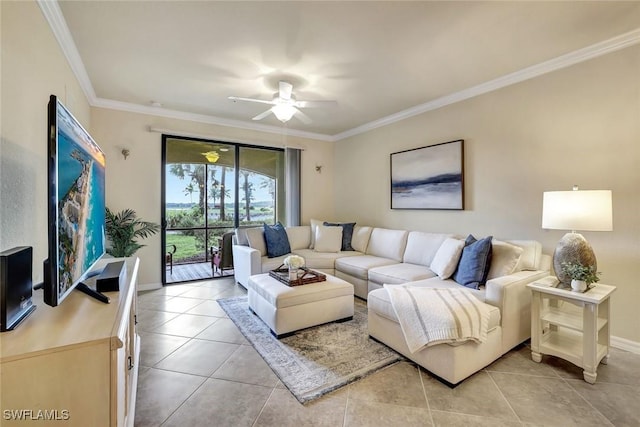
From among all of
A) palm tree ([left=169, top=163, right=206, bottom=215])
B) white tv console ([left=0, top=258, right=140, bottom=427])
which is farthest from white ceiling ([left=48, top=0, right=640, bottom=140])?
white tv console ([left=0, top=258, right=140, bottom=427])

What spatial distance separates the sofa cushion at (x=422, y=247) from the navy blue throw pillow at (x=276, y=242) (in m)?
1.76

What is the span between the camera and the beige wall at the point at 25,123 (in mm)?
1460

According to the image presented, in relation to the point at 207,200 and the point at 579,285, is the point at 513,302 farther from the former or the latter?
the point at 207,200

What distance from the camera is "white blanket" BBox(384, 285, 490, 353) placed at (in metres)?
1.89

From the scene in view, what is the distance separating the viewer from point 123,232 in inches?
143

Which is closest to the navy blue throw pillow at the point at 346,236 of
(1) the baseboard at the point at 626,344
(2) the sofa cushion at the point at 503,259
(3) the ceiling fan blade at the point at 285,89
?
(2) the sofa cushion at the point at 503,259

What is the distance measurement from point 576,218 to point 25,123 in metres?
3.75

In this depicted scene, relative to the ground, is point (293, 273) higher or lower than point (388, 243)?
lower

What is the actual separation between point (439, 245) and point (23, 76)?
384 cm

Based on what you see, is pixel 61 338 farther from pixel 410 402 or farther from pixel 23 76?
pixel 410 402

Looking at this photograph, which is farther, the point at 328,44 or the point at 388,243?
the point at 388,243

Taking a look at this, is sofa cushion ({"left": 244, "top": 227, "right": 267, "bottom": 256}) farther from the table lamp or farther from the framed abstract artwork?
the table lamp

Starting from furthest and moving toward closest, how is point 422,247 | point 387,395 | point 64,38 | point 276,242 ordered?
point 276,242
point 422,247
point 64,38
point 387,395

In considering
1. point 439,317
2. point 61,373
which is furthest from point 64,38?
point 439,317
